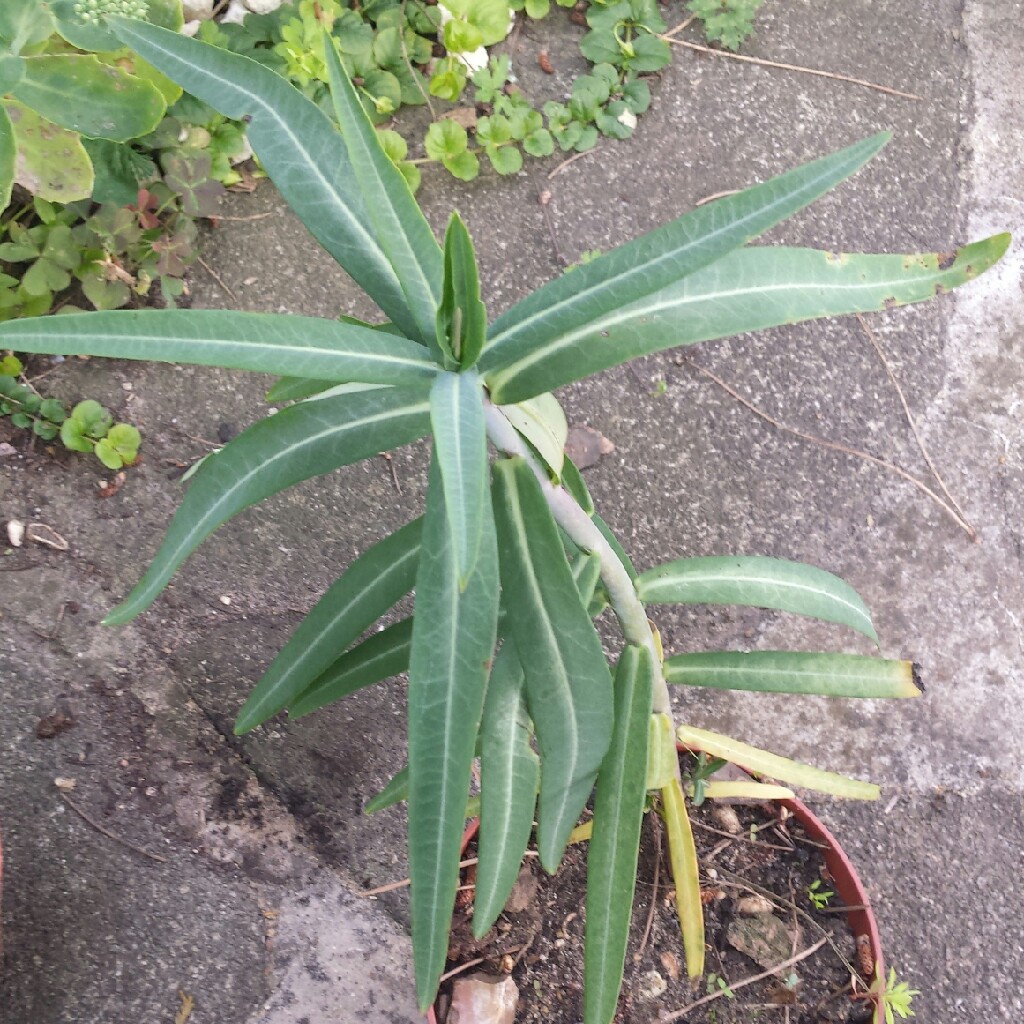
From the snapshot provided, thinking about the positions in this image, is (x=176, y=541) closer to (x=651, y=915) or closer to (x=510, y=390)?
(x=510, y=390)

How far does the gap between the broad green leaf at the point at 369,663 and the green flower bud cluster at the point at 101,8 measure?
1030mm

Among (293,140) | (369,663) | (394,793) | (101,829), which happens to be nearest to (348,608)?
(369,663)

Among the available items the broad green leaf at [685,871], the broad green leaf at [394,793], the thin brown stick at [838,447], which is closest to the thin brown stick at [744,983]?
the broad green leaf at [685,871]

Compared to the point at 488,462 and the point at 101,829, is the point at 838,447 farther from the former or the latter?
the point at 101,829

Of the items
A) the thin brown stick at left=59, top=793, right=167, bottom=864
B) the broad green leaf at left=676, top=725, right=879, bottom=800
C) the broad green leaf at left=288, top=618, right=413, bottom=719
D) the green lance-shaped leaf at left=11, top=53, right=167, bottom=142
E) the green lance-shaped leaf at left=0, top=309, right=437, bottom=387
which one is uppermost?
the green lance-shaped leaf at left=0, top=309, right=437, bottom=387

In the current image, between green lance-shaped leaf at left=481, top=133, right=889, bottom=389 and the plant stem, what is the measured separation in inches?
2.6

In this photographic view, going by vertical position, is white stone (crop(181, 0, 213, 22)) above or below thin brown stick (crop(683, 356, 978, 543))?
above

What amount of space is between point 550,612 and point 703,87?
171cm

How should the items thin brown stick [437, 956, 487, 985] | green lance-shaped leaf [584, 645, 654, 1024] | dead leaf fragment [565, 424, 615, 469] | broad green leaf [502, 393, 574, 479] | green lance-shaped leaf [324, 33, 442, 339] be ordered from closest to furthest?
1. green lance-shaped leaf [324, 33, 442, 339]
2. broad green leaf [502, 393, 574, 479]
3. green lance-shaped leaf [584, 645, 654, 1024]
4. thin brown stick [437, 956, 487, 985]
5. dead leaf fragment [565, 424, 615, 469]

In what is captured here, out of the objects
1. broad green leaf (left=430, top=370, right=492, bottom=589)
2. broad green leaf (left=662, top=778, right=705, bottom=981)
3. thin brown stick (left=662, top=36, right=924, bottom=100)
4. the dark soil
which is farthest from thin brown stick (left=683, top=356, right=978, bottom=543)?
broad green leaf (left=430, top=370, right=492, bottom=589)

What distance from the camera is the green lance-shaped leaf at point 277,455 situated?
804 mm

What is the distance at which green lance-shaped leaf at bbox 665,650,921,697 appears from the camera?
103 centimetres

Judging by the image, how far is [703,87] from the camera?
80.8 inches

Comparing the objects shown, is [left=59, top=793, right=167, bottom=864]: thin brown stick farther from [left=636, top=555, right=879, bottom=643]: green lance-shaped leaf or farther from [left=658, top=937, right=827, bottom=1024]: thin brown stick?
[left=636, top=555, right=879, bottom=643]: green lance-shaped leaf
